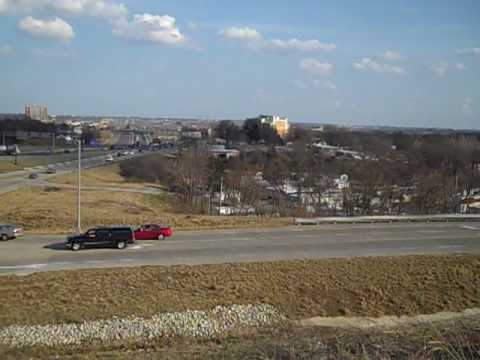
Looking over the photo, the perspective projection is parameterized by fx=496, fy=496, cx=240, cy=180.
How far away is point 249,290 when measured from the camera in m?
17.2

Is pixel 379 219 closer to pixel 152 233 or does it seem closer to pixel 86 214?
pixel 152 233

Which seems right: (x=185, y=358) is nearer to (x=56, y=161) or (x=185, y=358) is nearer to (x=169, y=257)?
(x=169, y=257)

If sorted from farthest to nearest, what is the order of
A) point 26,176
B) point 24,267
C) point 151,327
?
point 26,176 → point 24,267 → point 151,327

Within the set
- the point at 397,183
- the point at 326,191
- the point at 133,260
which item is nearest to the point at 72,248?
the point at 133,260

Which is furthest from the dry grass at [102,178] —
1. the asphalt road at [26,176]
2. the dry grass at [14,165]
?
the dry grass at [14,165]

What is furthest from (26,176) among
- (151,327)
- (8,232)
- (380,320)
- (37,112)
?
(37,112)

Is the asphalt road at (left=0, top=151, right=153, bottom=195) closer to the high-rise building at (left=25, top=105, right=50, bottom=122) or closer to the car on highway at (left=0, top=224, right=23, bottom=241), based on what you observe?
the car on highway at (left=0, top=224, right=23, bottom=241)

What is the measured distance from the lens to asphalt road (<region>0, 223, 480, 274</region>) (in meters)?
20.1

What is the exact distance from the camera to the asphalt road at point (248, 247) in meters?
20.1

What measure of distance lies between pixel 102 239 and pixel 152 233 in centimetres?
290

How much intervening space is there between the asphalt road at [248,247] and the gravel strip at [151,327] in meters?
4.74

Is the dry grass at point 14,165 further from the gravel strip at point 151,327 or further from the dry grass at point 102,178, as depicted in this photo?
the gravel strip at point 151,327

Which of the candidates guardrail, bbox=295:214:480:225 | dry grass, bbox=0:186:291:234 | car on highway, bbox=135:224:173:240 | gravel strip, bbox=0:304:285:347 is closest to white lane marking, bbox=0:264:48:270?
gravel strip, bbox=0:304:285:347

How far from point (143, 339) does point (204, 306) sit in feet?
9.29
